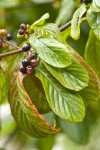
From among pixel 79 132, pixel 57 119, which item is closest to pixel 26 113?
pixel 57 119

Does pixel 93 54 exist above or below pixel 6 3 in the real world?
below

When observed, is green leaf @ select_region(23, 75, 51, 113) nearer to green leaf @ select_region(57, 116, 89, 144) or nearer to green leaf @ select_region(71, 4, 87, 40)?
green leaf @ select_region(71, 4, 87, 40)

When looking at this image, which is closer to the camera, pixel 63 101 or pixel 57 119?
pixel 63 101

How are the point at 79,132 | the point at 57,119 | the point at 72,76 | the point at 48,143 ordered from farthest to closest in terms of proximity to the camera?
the point at 48,143, the point at 79,132, the point at 57,119, the point at 72,76

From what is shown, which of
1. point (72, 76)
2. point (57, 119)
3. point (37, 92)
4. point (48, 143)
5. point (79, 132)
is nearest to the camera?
point (72, 76)

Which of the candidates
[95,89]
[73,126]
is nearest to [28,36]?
[95,89]

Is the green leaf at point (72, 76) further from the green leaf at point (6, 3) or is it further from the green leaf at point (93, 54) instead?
the green leaf at point (6, 3)

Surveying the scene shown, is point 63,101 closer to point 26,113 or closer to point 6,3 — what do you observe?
point 26,113
